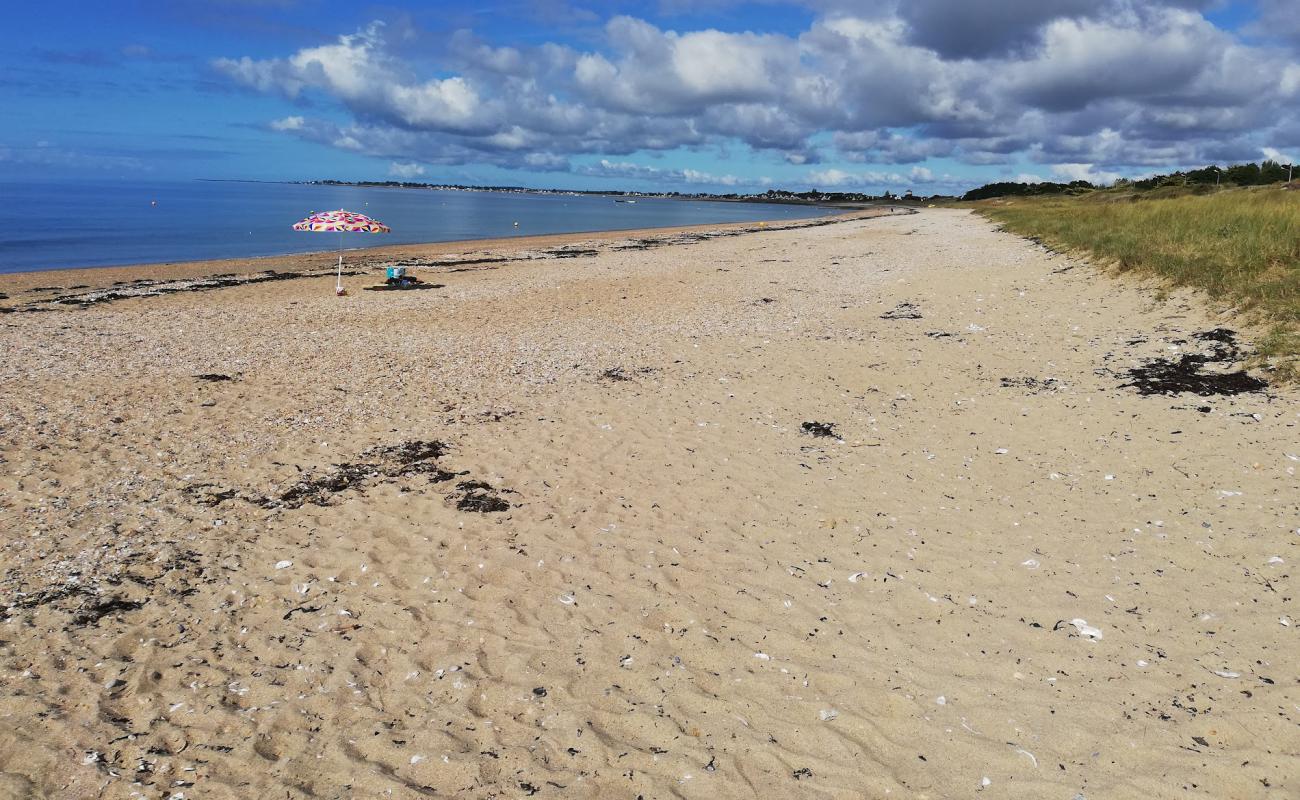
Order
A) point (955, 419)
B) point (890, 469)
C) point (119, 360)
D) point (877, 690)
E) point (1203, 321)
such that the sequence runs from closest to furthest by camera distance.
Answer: point (877, 690), point (890, 469), point (955, 419), point (1203, 321), point (119, 360)

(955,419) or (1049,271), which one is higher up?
(1049,271)

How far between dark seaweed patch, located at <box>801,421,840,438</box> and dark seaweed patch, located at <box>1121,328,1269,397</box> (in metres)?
4.67

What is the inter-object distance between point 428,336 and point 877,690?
14115 millimetres

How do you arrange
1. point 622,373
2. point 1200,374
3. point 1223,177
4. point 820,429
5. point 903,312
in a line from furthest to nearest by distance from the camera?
point 1223,177 → point 903,312 → point 622,373 → point 1200,374 → point 820,429

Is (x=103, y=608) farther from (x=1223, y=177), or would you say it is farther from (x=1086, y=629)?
(x=1223, y=177)

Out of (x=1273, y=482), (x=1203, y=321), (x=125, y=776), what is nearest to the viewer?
(x=125, y=776)

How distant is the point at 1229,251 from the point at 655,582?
15947mm

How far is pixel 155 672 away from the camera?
4.95 meters

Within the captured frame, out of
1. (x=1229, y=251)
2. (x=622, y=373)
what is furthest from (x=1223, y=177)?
(x=622, y=373)

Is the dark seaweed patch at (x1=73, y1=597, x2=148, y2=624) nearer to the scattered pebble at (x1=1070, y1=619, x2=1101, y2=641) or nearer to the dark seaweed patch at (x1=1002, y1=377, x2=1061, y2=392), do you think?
the scattered pebble at (x1=1070, y1=619, x2=1101, y2=641)

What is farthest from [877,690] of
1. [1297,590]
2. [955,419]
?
[955,419]

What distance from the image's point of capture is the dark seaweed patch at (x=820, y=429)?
9.77 meters

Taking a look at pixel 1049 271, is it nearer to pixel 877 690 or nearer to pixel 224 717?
pixel 877 690

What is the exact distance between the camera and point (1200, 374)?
1034cm
